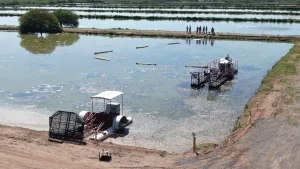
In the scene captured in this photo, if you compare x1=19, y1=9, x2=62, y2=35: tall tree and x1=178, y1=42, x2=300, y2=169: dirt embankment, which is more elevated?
x1=19, y1=9, x2=62, y2=35: tall tree

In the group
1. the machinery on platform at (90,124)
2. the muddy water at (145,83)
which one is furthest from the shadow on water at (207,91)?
the machinery on platform at (90,124)

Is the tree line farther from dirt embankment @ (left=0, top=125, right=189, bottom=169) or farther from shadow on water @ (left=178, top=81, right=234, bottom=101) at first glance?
dirt embankment @ (left=0, top=125, right=189, bottom=169)

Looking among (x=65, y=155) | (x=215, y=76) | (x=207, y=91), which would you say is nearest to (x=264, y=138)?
(x=65, y=155)

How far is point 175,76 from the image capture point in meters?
30.9

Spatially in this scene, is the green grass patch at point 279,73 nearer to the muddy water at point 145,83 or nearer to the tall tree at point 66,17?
the muddy water at point 145,83

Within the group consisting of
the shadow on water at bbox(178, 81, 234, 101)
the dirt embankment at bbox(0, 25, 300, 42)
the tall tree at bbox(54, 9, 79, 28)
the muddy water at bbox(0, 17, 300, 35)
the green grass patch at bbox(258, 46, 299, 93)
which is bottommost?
the shadow on water at bbox(178, 81, 234, 101)

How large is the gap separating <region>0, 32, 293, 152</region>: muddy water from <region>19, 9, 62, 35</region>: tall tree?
33.4 feet

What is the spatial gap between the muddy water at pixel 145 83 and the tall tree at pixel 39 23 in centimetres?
1019

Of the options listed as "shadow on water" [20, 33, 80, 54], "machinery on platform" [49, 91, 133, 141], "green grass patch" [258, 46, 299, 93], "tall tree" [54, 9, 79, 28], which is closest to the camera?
"machinery on platform" [49, 91, 133, 141]

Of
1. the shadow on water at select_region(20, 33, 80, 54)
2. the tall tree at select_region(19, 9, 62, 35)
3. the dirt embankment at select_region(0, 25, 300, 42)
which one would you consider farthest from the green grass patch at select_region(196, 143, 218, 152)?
the tall tree at select_region(19, 9, 62, 35)

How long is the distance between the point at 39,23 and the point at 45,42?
33.2 ft

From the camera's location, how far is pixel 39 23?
5972 centimetres

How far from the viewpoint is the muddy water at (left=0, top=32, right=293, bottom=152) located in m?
20.0

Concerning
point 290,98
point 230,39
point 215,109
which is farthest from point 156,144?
point 230,39
